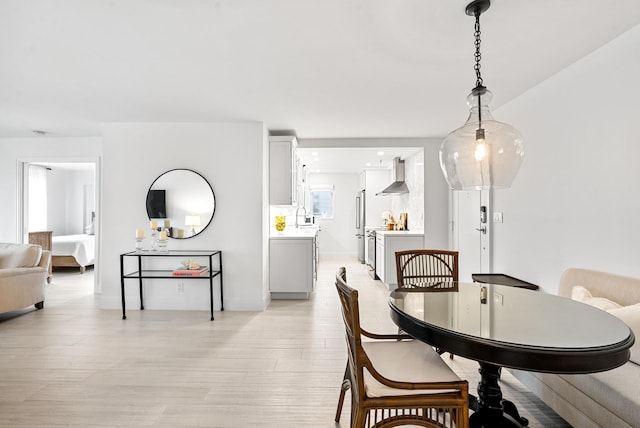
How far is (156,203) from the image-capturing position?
442cm

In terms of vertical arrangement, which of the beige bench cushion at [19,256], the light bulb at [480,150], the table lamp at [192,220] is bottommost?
the beige bench cushion at [19,256]

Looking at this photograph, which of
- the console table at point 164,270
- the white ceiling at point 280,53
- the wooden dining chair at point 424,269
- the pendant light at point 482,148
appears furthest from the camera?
the console table at point 164,270

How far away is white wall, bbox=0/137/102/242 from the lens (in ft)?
17.0

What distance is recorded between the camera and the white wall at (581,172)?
2.24 m

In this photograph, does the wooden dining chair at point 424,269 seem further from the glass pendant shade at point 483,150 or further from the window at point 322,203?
the window at point 322,203

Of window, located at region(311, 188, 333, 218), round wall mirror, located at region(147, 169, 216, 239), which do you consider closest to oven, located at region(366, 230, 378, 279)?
window, located at region(311, 188, 333, 218)

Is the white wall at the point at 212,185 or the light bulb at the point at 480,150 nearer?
the light bulb at the point at 480,150

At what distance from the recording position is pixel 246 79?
2.98m

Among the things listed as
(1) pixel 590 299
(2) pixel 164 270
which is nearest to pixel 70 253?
(2) pixel 164 270

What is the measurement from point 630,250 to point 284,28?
8.83 feet

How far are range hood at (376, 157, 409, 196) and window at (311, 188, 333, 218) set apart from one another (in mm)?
3036

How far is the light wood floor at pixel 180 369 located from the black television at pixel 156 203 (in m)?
1.26

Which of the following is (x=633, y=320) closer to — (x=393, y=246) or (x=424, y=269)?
(x=424, y=269)

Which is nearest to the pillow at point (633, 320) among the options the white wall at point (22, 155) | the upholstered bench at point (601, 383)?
the upholstered bench at point (601, 383)
